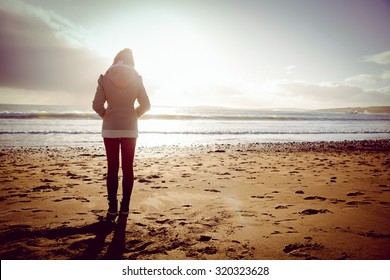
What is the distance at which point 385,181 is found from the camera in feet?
19.6

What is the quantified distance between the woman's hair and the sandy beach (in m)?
2.21

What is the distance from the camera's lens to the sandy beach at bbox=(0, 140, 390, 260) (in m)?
2.84

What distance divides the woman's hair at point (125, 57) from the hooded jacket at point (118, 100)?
155 mm

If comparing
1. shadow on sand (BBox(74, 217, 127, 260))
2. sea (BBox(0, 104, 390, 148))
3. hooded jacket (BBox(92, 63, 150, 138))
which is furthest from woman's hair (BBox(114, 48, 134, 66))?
sea (BBox(0, 104, 390, 148))

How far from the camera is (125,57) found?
372cm

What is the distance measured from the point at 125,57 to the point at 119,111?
2.58 feet

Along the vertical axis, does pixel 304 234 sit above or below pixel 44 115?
below

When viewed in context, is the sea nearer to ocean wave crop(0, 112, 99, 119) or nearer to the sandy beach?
ocean wave crop(0, 112, 99, 119)

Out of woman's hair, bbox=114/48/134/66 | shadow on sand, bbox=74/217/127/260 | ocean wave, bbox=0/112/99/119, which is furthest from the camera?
ocean wave, bbox=0/112/99/119

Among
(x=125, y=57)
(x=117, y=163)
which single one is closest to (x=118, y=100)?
(x=125, y=57)

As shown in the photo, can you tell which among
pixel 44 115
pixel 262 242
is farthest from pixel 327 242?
pixel 44 115
